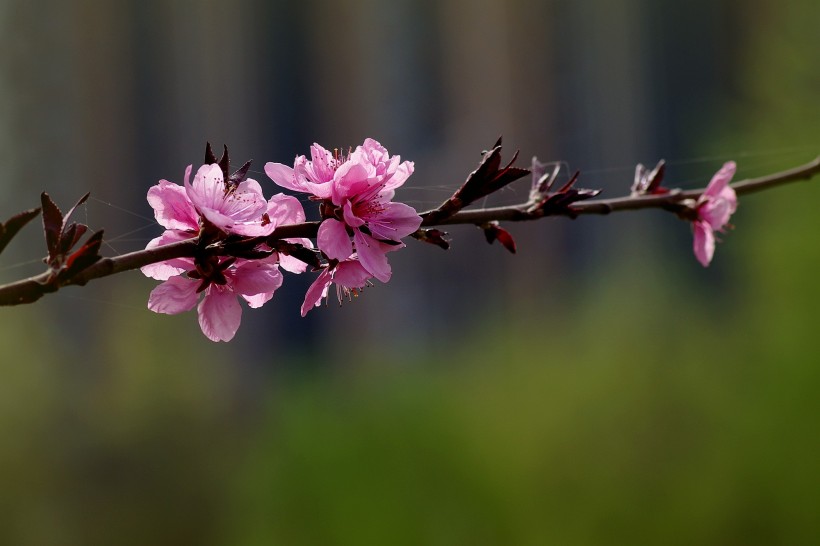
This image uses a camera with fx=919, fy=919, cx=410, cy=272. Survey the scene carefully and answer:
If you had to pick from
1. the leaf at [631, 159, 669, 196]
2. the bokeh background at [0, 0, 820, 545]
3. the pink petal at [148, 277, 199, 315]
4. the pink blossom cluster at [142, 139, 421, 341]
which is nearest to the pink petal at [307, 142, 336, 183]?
the pink blossom cluster at [142, 139, 421, 341]

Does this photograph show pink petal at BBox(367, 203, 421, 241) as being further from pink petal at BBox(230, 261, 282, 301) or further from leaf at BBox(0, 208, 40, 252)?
leaf at BBox(0, 208, 40, 252)

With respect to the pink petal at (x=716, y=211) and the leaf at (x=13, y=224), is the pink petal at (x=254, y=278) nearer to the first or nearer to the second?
the leaf at (x=13, y=224)

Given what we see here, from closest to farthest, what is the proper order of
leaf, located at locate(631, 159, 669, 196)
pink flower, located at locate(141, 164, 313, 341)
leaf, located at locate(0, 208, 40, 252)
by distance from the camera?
leaf, located at locate(0, 208, 40, 252), pink flower, located at locate(141, 164, 313, 341), leaf, located at locate(631, 159, 669, 196)

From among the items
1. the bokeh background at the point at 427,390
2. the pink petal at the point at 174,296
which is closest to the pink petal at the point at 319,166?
the pink petal at the point at 174,296

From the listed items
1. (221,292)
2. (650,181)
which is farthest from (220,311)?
(650,181)

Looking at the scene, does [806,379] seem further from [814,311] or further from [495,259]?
[495,259]

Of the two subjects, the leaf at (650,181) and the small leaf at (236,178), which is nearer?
the small leaf at (236,178)

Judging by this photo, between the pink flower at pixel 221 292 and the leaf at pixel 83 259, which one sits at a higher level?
the leaf at pixel 83 259
